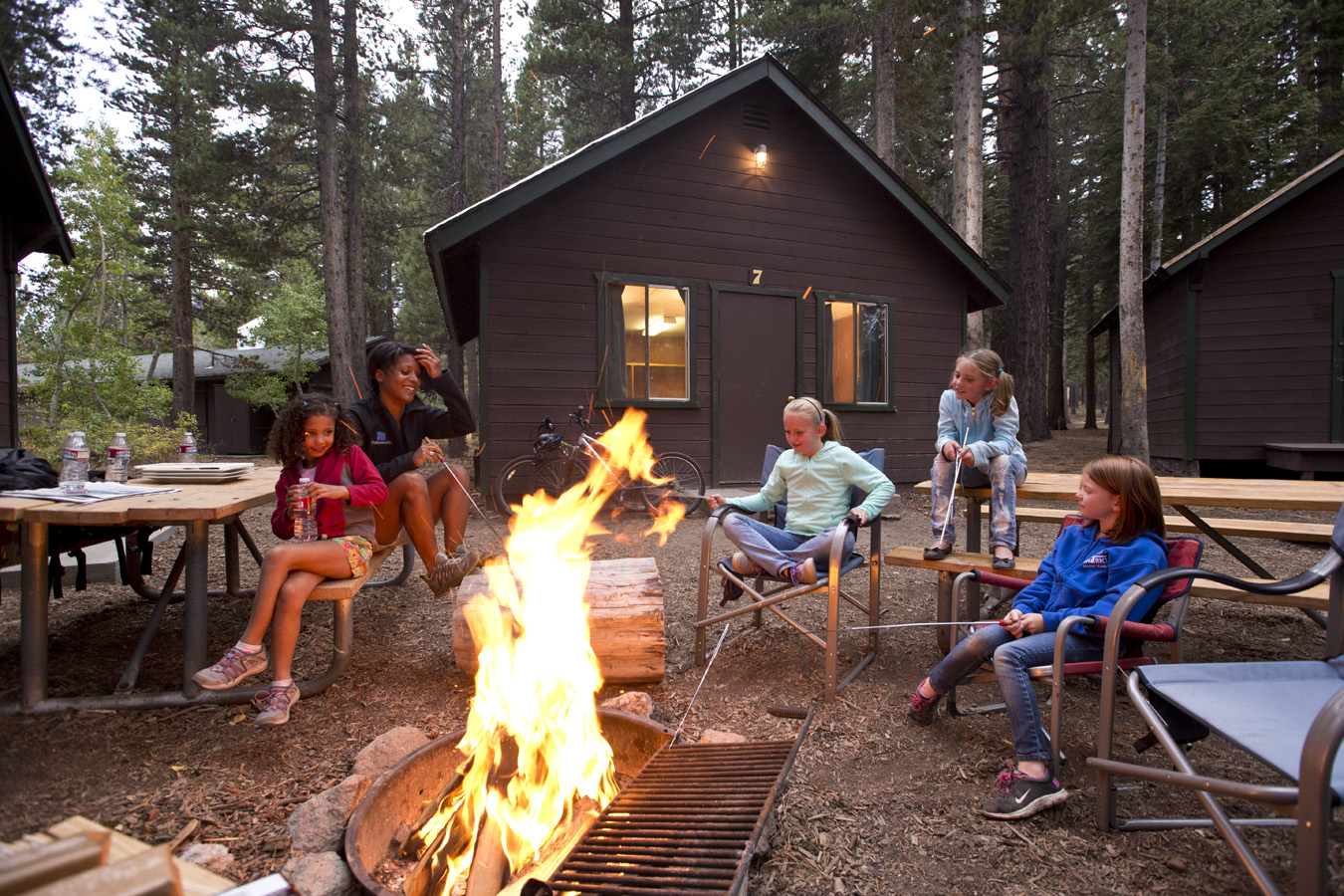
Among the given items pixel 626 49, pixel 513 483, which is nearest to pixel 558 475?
pixel 513 483

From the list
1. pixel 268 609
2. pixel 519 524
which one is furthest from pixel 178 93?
pixel 268 609

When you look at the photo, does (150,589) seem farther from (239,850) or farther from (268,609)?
(239,850)

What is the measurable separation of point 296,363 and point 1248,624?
73.8 ft

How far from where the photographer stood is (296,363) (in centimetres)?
2058

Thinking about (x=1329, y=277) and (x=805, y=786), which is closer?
(x=805, y=786)

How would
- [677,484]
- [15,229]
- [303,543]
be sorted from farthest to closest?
1. [677,484]
2. [15,229]
3. [303,543]

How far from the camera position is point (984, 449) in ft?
11.8

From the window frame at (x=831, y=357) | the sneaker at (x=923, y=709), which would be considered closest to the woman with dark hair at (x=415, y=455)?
the sneaker at (x=923, y=709)

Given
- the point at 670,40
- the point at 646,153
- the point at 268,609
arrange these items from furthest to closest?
the point at 670,40 → the point at 646,153 → the point at 268,609

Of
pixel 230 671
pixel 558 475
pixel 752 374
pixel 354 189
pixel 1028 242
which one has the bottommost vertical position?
pixel 230 671

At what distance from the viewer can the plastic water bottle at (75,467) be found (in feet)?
8.96

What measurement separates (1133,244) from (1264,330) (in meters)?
2.33

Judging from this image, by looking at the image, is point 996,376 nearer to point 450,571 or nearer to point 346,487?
point 450,571

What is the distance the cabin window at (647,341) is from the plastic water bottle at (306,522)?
17.8 ft
